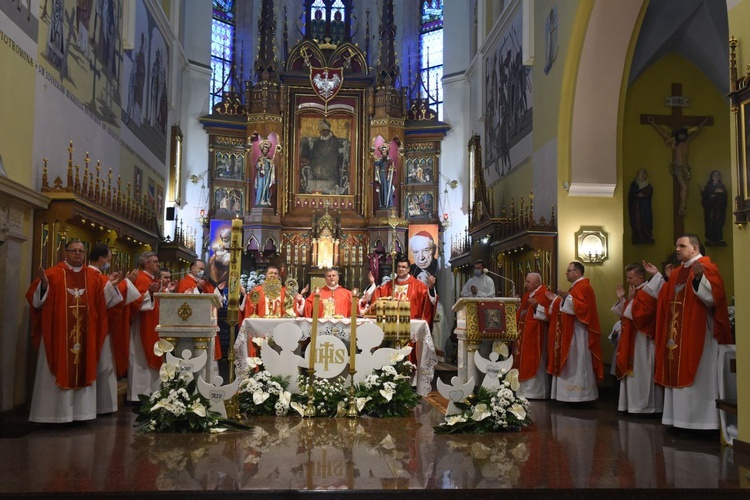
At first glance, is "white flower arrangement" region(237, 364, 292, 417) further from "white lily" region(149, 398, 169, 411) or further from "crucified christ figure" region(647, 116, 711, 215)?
"crucified christ figure" region(647, 116, 711, 215)

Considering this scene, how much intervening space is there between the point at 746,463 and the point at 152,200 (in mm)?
13552

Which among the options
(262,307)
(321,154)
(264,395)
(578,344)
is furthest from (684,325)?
(321,154)

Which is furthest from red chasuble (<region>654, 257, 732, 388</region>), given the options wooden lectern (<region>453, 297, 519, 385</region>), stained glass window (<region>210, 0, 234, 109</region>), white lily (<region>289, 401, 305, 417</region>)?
stained glass window (<region>210, 0, 234, 109</region>)

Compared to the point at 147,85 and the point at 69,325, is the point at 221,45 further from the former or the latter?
the point at 69,325

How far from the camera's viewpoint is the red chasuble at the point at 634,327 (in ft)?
28.8

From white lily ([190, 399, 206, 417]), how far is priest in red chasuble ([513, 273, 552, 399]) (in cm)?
510

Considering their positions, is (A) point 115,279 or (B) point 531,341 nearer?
(A) point 115,279

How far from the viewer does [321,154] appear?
21.5 m

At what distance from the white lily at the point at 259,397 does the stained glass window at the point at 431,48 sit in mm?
15920

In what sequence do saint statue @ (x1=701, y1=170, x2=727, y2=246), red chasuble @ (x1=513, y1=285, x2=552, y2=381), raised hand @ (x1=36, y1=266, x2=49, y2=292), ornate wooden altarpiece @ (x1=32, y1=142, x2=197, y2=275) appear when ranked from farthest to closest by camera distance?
saint statue @ (x1=701, y1=170, x2=727, y2=246) → red chasuble @ (x1=513, y1=285, x2=552, y2=381) → ornate wooden altarpiece @ (x1=32, y1=142, x2=197, y2=275) → raised hand @ (x1=36, y1=266, x2=49, y2=292)

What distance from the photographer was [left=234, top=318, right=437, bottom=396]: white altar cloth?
9703mm

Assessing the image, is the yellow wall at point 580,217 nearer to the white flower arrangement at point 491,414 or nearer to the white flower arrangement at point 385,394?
the white flower arrangement at point 385,394

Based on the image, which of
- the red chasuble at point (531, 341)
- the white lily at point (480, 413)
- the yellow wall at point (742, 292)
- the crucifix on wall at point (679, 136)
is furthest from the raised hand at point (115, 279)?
the crucifix on wall at point (679, 136)

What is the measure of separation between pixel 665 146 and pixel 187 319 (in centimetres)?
923
